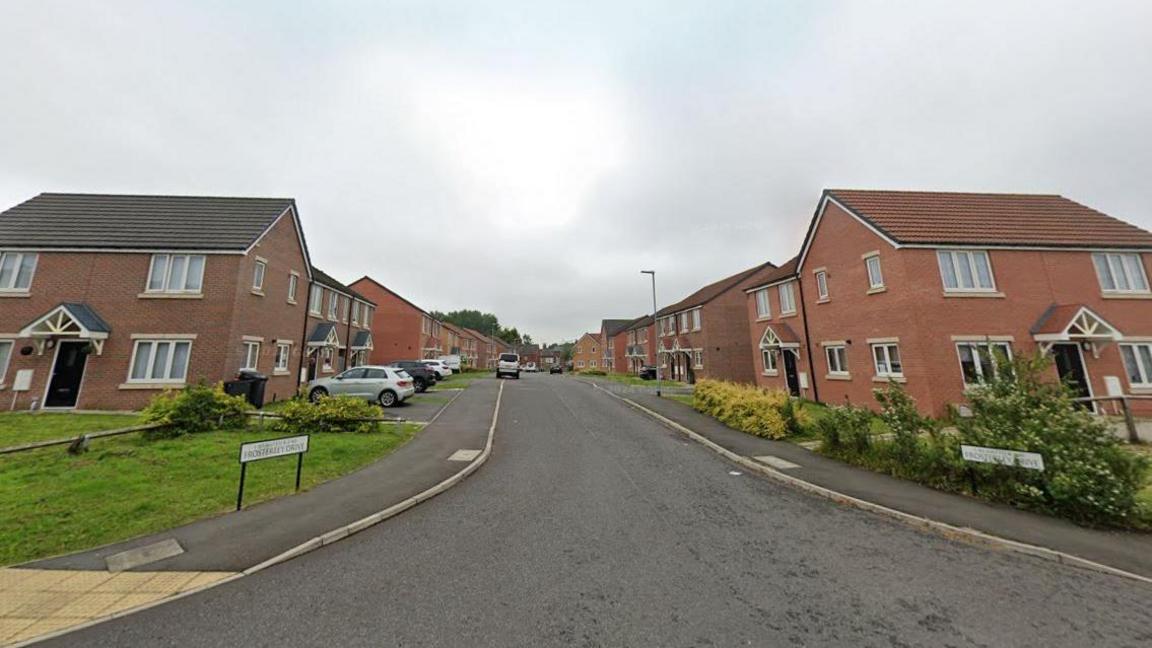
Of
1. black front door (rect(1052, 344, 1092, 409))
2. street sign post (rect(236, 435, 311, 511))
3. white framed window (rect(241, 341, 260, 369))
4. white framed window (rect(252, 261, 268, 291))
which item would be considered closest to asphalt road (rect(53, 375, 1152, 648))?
street sign post (rect(236, 435, 311, 511))

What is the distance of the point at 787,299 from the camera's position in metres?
22.6

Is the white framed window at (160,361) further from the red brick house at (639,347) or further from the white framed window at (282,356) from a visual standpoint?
the red brick house at (639,347)

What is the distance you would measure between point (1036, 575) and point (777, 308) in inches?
792

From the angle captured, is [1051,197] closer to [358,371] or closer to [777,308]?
[777,308]

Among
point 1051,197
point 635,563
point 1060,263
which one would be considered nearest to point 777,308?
point 1060,263

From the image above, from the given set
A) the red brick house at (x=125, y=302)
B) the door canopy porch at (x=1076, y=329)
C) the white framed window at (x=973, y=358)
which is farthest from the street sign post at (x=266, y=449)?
the door canopy porch at (x=1076, y=329)

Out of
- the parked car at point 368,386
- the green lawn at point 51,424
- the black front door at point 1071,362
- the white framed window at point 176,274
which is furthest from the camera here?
the parked car at point 368,386

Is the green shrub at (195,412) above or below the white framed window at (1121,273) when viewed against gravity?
below

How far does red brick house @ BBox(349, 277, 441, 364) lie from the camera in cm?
4022

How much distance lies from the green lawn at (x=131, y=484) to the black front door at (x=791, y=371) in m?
20.2

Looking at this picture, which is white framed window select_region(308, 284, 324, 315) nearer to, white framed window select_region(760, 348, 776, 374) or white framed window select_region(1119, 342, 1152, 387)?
white framed window select_region(760, 348, 776, 374)

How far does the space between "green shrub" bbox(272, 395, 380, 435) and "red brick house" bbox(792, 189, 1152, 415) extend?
64.1 ft

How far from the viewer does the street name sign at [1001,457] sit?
6566 mm

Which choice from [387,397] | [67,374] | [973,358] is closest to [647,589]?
[387,397]
